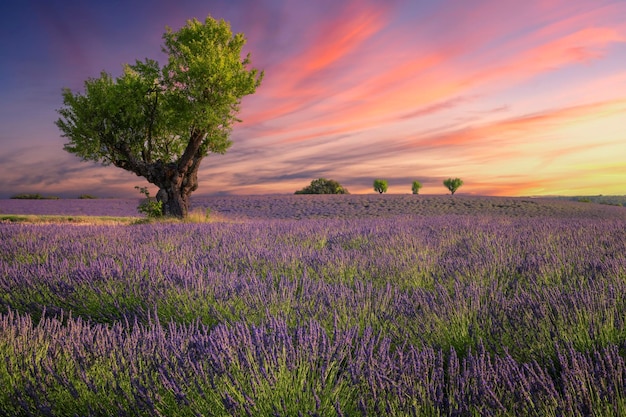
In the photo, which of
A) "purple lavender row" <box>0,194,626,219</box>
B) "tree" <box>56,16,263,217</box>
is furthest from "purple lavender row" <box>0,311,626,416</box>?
"purple lavender row" <box>0,194,626,219</box>

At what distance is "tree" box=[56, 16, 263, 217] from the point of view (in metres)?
13.6

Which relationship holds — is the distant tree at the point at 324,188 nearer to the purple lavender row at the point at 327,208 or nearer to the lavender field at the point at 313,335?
the purple lavender row at the point at 327,208

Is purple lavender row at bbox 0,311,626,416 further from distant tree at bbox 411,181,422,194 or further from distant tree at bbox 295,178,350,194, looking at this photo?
distant tree at bbox 411,181,422,194

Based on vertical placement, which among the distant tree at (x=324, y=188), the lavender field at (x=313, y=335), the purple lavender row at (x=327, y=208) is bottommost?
the lavender field at (x=313, y=335)

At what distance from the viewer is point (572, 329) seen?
7.03ft

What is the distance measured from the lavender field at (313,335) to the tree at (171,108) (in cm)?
912

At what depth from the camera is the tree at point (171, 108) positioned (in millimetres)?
13594

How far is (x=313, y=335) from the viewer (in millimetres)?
1706

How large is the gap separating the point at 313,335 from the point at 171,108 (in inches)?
554

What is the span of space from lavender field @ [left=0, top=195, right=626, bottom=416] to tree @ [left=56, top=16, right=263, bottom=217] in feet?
29.9

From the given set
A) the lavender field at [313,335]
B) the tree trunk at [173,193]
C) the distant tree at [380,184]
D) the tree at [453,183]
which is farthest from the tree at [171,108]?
the tree at [453,183]

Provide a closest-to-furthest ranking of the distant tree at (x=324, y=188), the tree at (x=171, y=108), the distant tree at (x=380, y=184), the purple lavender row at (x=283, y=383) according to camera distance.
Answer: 1. the purple lavender row at (x=283, y=383)
2. the tree at (x=171, y=108)
3. the distant tree at (x=324, y=188)
4. the distant tree at (x=380, y=184)

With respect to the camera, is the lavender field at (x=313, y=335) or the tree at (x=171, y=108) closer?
the lavender field at (x=313, y=335)

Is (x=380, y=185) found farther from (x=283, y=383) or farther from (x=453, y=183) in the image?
(x=283, y=383)
